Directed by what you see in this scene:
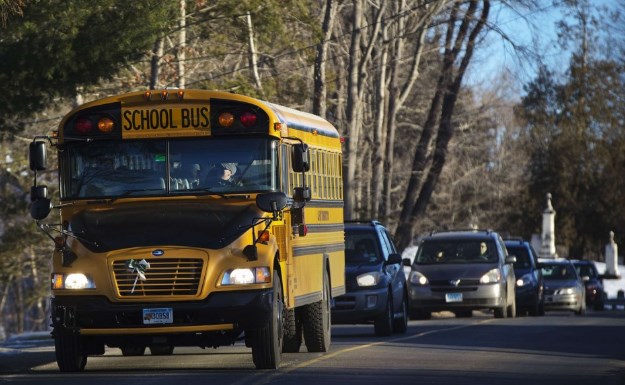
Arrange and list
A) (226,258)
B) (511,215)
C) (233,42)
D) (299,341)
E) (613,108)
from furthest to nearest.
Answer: (613,108), (511,215), (233,42), (299,341), (226,258)

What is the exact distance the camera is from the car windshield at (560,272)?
39.8 m

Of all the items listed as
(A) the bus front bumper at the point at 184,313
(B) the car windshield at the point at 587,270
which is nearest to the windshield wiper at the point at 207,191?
(A) the bus front bumper at the point at 184,313

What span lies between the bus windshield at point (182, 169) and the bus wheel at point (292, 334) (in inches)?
95.4

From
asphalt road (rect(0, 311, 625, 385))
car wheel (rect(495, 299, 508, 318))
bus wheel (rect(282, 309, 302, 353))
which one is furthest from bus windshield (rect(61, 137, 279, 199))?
car wheel (rect(495, 299, 508, 318))

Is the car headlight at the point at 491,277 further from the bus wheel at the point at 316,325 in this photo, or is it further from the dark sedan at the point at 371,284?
the bus wheel at the point at 316,325

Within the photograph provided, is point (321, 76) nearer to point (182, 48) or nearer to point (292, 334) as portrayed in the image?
point (182, 48)

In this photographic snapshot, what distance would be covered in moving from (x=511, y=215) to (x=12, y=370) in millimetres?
71885

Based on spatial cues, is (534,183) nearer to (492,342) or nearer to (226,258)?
(492,342)

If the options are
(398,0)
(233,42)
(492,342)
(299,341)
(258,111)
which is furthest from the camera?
(398,0)

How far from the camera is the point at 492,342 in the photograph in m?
21.5

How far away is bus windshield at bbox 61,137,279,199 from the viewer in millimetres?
15914

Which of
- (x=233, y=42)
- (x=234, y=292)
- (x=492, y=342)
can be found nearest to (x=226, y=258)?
(x=234, y=292)

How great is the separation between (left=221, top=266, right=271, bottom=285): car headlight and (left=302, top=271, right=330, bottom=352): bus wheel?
354 centimetres

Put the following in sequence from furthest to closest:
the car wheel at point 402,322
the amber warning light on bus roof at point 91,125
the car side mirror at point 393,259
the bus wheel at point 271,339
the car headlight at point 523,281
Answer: the car headlight at point 523,281 < the car wheel at point 402,322 < the car side mirror at point 393,259 < the amber warning light on bus roof at point 91,125 < the bus wheel at point 271,339
